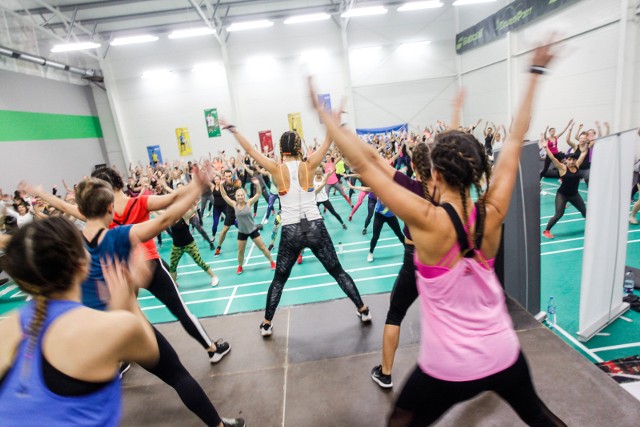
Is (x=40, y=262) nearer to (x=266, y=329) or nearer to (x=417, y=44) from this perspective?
(x=266, y=329)

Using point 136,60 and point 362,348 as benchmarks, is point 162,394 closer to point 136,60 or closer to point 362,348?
point 362,348

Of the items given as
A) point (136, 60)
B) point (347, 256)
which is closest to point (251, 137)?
point (136, 60)

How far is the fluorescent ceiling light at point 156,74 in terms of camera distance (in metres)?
A: 17.8

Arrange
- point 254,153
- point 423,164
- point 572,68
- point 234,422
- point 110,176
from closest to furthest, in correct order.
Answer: point 423,164
point 234,422
point 110,176
point 254,153
point 572,68

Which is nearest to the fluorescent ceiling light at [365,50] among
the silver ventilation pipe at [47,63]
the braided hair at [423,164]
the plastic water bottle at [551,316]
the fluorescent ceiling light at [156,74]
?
the fluorescent ceiling light at [156,74]

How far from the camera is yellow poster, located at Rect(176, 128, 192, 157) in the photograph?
1842cm

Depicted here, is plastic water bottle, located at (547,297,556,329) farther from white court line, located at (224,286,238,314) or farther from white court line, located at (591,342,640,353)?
white court line, located at (224,286,238,314)

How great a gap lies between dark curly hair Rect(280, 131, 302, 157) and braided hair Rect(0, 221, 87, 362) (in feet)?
7.64

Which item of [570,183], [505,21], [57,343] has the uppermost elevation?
[505,21]

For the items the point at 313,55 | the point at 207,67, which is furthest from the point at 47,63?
the point at 313,55

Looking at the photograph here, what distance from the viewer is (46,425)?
0.96 metres

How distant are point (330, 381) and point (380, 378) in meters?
0.42

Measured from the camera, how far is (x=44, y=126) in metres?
14.3

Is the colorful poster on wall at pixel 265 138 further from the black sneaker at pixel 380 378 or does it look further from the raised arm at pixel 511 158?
the raised arm at pixel 511 158
